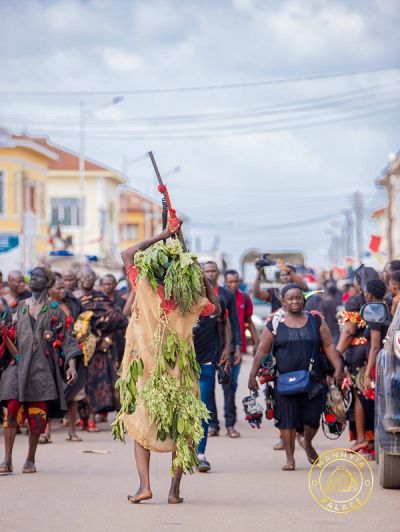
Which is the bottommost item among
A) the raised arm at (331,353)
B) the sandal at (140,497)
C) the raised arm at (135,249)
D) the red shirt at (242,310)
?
the sandal at (140,497)

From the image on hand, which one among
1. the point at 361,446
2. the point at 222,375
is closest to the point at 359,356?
the point at 361,446

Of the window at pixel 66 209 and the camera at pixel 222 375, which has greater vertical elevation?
the window at pixel 66 209

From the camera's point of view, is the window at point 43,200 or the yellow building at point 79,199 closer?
the window at point 43,200

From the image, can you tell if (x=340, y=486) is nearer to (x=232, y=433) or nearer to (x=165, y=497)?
(x=165, y=497)

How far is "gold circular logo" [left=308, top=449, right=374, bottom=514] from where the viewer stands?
30.3 feet

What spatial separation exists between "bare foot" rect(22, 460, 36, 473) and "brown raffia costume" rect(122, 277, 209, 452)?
7.61ft

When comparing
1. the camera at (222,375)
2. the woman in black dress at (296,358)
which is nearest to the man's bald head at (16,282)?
the camera at (222,375)

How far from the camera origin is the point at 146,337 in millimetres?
9031

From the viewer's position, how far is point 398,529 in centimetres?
811

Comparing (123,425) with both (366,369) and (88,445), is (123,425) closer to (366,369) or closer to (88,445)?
(366,369)

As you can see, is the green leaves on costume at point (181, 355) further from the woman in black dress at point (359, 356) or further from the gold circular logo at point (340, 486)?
the woman in black dress at point (359, 356)

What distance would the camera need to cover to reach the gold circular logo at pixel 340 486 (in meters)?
9.23

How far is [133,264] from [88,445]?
524 centimetres

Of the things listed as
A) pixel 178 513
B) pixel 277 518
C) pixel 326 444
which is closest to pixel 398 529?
pixel 277 518
